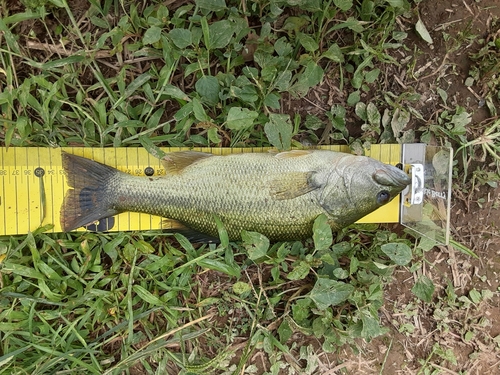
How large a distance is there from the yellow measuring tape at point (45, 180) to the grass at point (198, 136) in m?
0.08

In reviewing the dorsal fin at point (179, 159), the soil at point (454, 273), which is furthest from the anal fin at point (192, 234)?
the soil at point (454, 273)

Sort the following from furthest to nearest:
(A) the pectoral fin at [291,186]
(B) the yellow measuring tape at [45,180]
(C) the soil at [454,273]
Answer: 1. (C) the soil at [454,273]
2. (B) the yellow measuring tape at [45,180]
3. (A) the pectoral fin at [291,186]

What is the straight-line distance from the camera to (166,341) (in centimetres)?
300

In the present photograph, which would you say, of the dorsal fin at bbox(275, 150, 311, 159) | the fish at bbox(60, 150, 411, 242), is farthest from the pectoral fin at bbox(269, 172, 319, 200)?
the dorsal fin at bbox(275, 150, 311, 159)

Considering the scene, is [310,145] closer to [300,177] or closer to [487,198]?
[300,177]

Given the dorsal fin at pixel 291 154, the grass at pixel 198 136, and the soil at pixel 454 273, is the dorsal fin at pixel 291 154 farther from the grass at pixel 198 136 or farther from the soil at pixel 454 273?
the soil at pixel 454 273

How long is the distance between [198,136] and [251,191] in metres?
0.61

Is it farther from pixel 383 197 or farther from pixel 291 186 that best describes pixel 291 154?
pixel 383 197

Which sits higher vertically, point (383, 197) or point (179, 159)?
point (179, 159)

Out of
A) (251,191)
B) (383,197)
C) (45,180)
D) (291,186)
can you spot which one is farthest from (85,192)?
(383,197)

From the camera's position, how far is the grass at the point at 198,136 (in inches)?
110

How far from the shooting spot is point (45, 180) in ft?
9.33

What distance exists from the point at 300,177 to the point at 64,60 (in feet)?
5.94

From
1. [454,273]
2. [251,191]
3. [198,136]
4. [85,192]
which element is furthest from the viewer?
[454,273]
